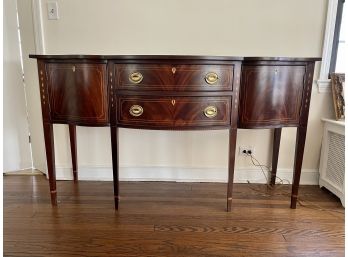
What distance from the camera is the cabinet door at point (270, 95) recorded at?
1344 millimetres

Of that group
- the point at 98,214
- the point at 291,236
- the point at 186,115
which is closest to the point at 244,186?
the point at 291,236

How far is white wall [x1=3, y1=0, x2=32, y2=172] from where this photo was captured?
73.4 inches

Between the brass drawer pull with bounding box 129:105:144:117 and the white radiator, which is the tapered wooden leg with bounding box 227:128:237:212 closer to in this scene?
the brass drawer pull with bounding box 129:105:144:117

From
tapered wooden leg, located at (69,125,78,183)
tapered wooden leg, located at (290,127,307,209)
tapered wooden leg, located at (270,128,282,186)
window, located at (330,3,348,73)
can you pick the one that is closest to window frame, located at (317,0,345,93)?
window, located at (330,3,348,73)

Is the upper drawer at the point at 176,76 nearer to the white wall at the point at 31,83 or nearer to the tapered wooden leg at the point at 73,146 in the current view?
the tapered wooden leg at the point at 73,146

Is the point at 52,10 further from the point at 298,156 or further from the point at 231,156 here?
the point at 298,156

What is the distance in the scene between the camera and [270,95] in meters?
1.37

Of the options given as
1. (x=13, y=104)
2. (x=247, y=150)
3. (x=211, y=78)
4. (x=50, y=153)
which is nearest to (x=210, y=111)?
(x=211, y=78)

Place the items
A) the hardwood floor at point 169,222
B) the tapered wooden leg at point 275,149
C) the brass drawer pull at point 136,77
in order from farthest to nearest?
1. the tapered wooden leg at point 275,149
2. the brass drawer pull at point 136,77
3. the hardwood floor at point 169,222

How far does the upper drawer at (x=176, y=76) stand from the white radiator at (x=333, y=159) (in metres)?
0.89

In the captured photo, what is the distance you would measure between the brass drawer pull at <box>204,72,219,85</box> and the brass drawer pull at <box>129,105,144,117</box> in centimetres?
38

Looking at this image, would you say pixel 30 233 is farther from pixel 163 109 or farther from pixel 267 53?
pixel 267 53

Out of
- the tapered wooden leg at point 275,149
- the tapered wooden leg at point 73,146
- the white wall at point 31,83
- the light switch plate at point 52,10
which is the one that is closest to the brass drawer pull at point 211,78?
the tapered wooden leg at point 275,149

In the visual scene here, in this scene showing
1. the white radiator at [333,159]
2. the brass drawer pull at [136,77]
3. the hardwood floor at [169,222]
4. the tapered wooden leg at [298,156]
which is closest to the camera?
the hardwood floor at [169,222]
